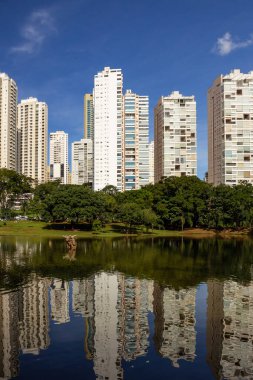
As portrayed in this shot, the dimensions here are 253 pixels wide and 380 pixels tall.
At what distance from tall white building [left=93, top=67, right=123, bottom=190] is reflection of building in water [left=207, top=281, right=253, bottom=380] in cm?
12425

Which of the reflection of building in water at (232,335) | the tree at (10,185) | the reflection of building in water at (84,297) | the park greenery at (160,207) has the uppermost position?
the tree at (10,185)

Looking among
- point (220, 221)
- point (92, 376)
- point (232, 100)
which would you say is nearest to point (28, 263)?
point (92, 376)

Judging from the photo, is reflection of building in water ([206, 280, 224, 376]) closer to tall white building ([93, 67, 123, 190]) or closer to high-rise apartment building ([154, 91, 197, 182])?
tall white building ([93, 67, 123, 190])

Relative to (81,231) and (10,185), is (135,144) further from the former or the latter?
(81,231)

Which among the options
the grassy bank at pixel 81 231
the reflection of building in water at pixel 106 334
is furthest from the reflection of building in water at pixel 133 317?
the grassy bank at pixel 81 231

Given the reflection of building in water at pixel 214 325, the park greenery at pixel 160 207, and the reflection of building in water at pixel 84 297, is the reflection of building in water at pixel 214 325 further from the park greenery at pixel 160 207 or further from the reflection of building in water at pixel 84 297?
the park greenery at pixel 160 207

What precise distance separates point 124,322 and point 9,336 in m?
6.74

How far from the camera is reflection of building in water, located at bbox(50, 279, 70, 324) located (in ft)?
83.0

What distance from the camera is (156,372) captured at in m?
17.7

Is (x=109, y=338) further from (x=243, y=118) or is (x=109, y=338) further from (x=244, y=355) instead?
(x=243, y=118)

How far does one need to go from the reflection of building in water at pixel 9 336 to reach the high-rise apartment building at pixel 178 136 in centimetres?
13036

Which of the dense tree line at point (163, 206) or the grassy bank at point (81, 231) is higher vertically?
the dense tree line at point (163, 206)

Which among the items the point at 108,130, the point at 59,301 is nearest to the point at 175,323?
the point at 59,301

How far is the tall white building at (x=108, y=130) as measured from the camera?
155375 millimetres
